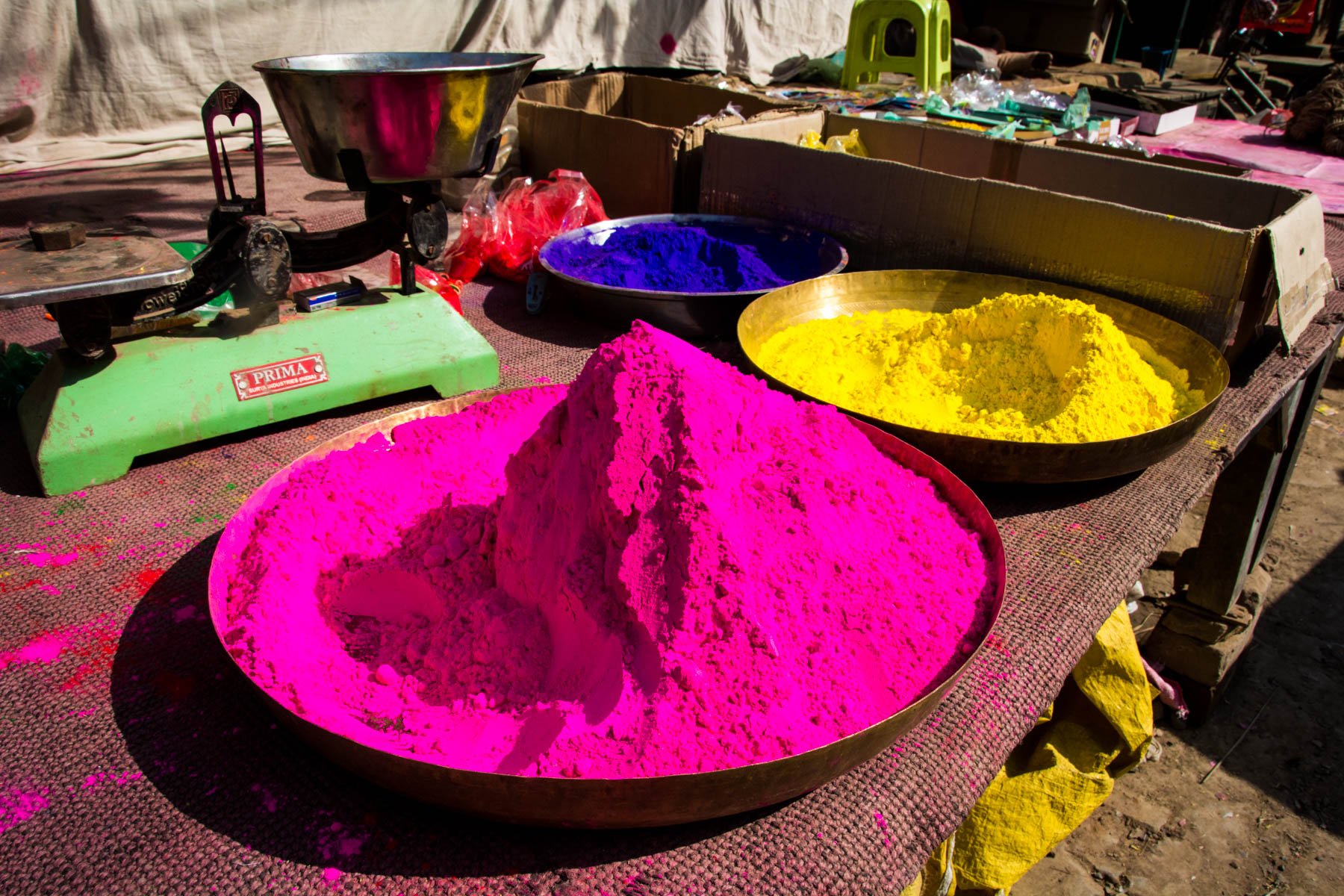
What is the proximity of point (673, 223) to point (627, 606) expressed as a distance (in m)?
1.28

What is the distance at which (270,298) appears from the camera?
45.6 inches

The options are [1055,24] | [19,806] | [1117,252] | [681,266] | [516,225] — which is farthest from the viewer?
[1055,24]

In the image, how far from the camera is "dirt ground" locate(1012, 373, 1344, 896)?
1595 mm

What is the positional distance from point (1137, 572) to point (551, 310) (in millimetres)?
1118

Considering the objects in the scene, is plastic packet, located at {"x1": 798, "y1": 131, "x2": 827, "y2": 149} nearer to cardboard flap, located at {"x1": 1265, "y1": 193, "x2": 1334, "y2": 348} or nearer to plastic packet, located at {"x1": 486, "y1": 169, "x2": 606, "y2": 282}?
plastic packet, located at {"x1": 486, "y1": 169, "x2": 606, "y2": 282}

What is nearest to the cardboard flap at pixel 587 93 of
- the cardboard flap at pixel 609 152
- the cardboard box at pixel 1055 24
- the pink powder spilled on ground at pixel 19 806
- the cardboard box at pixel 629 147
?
the cardboard box at pixel 629 147

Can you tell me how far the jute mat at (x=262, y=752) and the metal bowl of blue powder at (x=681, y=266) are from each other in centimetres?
57

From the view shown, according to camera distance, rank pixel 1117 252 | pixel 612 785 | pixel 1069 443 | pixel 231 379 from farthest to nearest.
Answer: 1. pixel 1117 252
2. pixel 231 379
3. pixel 1069 443
4. pixel 612 785

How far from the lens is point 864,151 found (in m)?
2.12

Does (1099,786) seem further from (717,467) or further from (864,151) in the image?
(864,151)

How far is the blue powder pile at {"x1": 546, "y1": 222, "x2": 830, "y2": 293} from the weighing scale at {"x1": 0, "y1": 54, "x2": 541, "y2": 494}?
1.14ft

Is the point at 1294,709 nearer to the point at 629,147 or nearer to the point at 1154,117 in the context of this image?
the point at 629,147

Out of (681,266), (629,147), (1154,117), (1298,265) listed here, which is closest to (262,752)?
(681,266)

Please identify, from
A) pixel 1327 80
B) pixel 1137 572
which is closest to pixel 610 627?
pixel 1137 572
